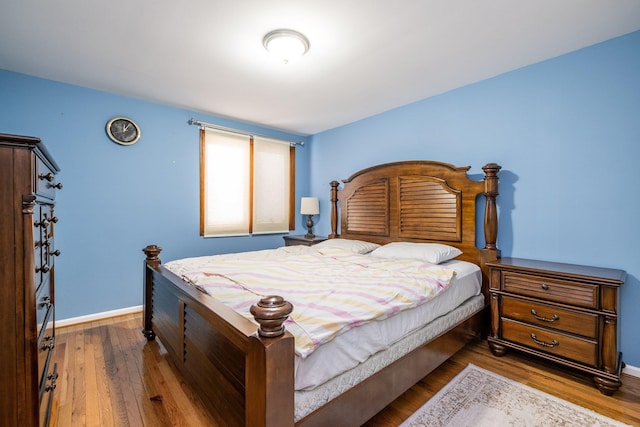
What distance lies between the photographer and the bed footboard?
3.35 feet

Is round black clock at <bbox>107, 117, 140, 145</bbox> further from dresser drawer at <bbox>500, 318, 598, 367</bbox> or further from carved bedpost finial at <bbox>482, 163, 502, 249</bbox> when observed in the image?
dresser drawer at <bbox>500, 318, 598, 367</bbox>

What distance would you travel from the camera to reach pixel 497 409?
168 cm

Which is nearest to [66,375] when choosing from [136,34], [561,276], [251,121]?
[136,34]

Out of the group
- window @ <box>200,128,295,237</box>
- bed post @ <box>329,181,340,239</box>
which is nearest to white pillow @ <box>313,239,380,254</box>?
bed post @ <box>329,181,340,239</box>

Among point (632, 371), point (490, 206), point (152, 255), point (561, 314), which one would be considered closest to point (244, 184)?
point (152, 255)

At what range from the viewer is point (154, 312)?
7.98 ft

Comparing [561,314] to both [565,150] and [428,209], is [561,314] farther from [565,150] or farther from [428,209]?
[428,209]

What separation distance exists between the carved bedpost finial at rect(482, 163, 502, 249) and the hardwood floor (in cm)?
92

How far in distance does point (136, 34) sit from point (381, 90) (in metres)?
2.14

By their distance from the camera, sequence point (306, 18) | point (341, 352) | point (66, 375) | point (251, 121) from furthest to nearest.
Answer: point (251, 121) → point (66, 375) → point (306, 18) → point (341, 352)

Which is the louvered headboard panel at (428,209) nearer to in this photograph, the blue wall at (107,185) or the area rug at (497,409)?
the area rug at (497,409)

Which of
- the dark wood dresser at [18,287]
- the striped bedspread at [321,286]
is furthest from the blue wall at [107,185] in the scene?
the dark wood dresser at [18,287]

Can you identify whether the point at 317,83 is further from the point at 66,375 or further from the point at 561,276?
the point at 66,375

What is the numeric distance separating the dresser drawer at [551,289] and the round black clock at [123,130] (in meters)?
3.84
